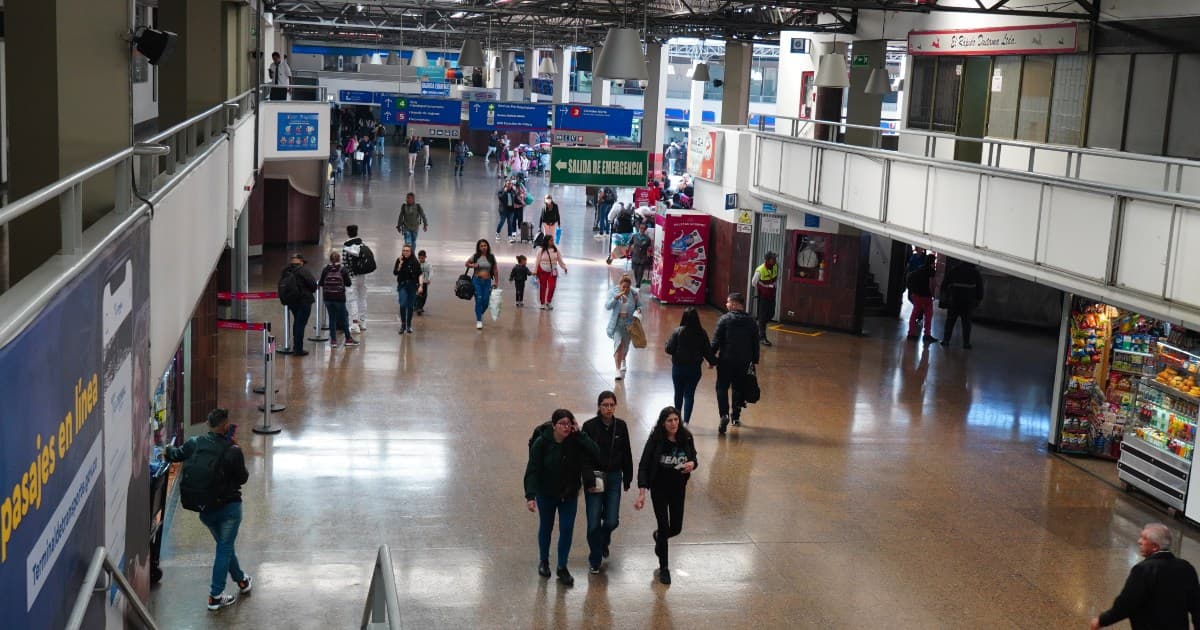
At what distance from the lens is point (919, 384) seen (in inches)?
727

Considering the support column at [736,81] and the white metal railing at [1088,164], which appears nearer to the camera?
the white metal railing at [1088,164]

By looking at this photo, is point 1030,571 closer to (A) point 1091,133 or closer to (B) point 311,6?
(A) point 1091,133

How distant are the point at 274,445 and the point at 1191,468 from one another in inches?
389

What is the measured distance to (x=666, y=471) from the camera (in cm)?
1003

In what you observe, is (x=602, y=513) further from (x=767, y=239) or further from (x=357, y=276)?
(x=767, y=239)

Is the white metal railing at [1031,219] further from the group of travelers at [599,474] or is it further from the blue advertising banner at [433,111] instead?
the blue advertising banner at [433,111]

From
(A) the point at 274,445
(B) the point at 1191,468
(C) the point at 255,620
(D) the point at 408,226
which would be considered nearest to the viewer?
(C) the point at 255,620

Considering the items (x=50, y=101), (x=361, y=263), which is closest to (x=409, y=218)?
(x=361, y=263)

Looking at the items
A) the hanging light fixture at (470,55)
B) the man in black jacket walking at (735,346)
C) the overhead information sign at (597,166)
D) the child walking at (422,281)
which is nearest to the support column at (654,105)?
the hanging light fixture at (470,55)

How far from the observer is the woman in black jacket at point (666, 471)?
9.87m

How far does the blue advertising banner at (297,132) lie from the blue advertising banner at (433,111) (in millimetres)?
11195

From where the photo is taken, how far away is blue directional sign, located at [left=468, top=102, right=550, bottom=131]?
36688mm

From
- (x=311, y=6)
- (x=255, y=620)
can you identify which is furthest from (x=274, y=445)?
(x=311, y=6)

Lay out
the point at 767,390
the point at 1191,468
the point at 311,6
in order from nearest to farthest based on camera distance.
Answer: the point at 1191,468, the point at 767,390, the point at 311,6
